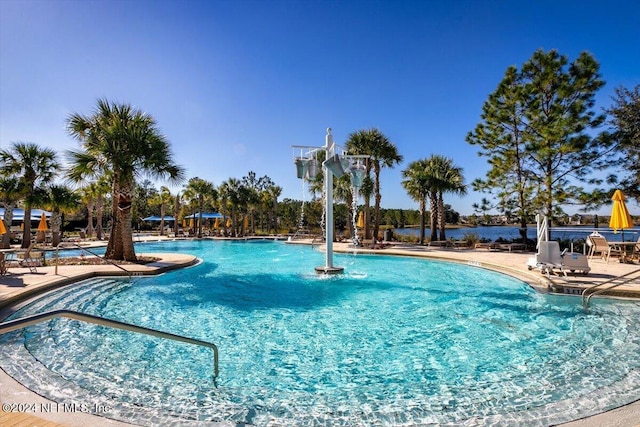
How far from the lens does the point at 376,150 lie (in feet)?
76.3

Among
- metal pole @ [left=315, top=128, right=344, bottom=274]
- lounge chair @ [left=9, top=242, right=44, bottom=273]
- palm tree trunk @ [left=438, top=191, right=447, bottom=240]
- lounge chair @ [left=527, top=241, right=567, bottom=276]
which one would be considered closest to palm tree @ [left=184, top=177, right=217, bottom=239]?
palm tree trunk @ [left=438, top=191, right=447, bottom=240]

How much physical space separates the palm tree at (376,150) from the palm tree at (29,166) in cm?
1807

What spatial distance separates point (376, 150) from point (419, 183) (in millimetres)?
3688

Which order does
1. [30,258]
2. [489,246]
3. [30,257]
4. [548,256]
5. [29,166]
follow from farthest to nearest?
[489,246] → [29,166] → [30,258] → [30,257] → [548,256]

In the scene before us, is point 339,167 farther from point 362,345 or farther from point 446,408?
point 446,408

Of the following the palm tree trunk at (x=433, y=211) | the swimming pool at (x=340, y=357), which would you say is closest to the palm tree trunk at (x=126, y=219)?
the swimming pool at (x=340, y=357)

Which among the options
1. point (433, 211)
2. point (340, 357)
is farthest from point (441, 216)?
point (340, 357)

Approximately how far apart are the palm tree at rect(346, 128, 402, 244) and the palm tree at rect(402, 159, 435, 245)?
188 centimetres

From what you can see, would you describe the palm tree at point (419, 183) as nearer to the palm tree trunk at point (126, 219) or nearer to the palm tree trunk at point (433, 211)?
the palm tree trunk at point (433, 211)

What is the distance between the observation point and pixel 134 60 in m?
11.2

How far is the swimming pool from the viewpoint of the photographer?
11.4 ft

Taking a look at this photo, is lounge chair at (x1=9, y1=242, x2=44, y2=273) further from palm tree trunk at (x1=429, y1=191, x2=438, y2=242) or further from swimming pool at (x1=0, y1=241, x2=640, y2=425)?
palm tree trunk at (x1=429, y1=191, x2=438, y2=242)

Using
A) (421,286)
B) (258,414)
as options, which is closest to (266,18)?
(421,286)

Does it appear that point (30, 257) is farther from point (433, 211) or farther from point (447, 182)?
point (447, 182)
